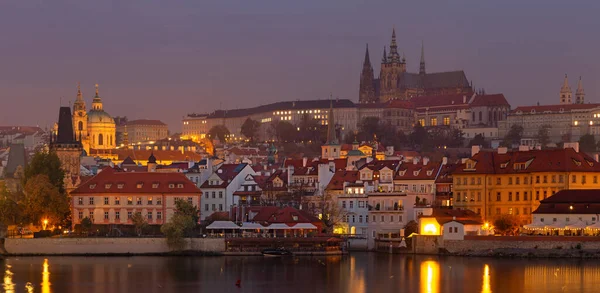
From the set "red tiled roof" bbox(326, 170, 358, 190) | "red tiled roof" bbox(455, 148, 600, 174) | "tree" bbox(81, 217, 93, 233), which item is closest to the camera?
"red tiled roof" bbox(455, 148, 600, 174)

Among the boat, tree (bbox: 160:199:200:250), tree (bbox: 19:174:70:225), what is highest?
tree (bbox: 19:174:70:225)

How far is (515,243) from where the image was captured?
75.6m

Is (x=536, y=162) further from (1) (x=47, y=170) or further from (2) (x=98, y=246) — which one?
(1) (x=47, y=170)

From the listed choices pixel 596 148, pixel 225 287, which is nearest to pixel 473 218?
pixel 225 287

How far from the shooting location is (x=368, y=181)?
89.9 metres

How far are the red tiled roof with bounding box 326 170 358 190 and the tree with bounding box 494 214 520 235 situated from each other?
1163 cm

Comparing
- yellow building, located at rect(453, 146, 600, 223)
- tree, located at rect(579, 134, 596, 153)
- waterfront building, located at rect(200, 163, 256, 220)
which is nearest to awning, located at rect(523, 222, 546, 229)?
yellow building, located at rect(453, 146, 600, 223)

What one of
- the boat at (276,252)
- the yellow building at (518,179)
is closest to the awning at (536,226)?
the yellow building at (518,179)

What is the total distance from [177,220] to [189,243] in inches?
60.4

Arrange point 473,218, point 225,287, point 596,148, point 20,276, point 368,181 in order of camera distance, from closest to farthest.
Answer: point 225,287 → point 20,276 → point 473,218 → point 368,181 → point 596,148

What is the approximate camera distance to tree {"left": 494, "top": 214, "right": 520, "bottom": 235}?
81.8m

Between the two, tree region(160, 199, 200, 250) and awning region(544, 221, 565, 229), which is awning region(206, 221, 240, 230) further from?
awning region(544, 221, 565, 229)

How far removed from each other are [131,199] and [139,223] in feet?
10.5

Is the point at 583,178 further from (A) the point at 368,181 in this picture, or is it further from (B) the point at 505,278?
(B) the point at 505,278
